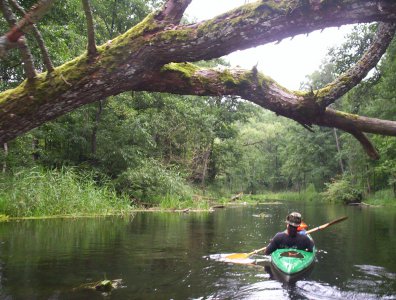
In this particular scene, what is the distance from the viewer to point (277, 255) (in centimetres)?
693

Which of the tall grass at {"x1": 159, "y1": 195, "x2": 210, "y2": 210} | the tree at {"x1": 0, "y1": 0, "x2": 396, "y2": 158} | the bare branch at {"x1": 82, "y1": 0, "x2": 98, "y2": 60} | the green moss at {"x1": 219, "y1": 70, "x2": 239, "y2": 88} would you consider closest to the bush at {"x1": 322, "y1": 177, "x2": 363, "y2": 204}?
the tall grass at {"x1": 159, "y1": 195, "x2": 210, "y2": 210}

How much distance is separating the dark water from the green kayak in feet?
0.52

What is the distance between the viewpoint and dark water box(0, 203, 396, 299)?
5.67m

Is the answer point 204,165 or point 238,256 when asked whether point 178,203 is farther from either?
point 204,165

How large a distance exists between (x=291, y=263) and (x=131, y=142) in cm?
1495

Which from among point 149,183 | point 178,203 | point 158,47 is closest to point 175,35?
point 158,47

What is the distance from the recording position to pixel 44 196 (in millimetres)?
12594

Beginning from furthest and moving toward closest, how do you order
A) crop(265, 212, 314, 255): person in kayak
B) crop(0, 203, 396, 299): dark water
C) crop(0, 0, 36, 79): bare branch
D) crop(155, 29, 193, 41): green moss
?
crop(265, 212, 314, 255): person in kayak
crop(0, 203, 396, 299): dark water
crop(155, 29, 193, 41): green moss
crop(0, 0, 36, 79): bare branch

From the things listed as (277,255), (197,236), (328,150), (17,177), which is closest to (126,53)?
(277,255)

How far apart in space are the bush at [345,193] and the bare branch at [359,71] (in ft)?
109

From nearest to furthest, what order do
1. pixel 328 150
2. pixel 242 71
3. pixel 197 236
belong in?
pixel 242 71 < pixel 197 236 < pixel 328 150

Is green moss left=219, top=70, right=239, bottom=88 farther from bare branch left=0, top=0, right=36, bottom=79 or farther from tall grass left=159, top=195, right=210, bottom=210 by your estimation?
tall grass left=159, top=195, right=210, bottom=210

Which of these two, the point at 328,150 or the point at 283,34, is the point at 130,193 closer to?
the point at 283,34

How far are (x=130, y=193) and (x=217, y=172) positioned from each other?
1689 cm
